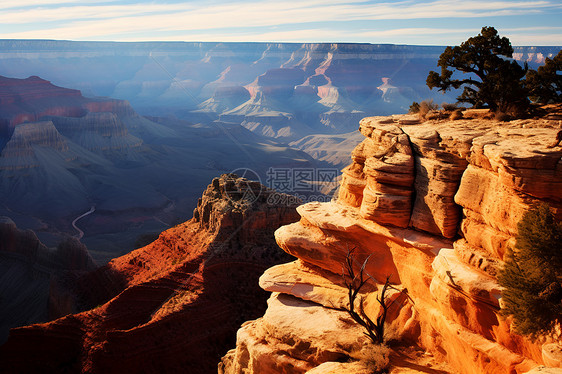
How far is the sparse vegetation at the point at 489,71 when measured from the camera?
1853cm

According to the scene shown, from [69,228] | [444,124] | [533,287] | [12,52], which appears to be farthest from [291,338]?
[12,52]

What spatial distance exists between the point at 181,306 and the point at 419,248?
15237 millimetres

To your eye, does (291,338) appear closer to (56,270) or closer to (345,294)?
(345,294)

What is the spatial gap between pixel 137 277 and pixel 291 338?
57.3 ft

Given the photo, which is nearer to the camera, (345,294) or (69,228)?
(345,294)

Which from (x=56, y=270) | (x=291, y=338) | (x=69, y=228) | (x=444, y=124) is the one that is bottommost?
(x=69, y=228)

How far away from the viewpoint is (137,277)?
31.2 meters

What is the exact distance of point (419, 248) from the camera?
51.5 ft

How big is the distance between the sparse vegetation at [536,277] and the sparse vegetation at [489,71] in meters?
8.08
